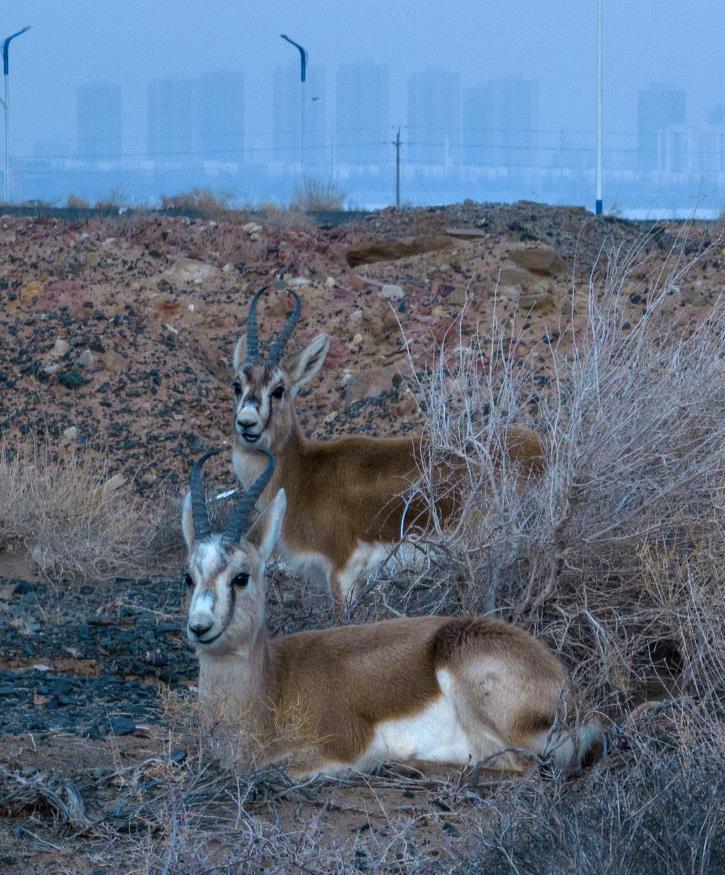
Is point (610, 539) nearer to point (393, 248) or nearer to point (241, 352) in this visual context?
point (241, 352)

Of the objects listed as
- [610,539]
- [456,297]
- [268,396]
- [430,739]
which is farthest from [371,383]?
[430,739]

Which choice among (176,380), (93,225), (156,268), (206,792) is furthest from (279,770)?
(93,225)

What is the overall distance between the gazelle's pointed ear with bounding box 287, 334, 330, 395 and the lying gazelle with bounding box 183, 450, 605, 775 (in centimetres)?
285

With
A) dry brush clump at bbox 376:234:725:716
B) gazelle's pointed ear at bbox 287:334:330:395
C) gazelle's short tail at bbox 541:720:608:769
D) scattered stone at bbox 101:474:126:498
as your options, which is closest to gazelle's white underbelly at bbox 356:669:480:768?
gazelle's short tail at bbox 541:720:608:769

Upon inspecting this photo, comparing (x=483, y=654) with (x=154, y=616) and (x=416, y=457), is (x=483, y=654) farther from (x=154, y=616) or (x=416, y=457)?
(x=154, y=616)

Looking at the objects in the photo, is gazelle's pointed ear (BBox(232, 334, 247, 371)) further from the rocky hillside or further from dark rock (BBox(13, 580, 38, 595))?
the rocky hillside

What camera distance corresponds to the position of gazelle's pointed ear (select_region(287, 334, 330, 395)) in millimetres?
8773

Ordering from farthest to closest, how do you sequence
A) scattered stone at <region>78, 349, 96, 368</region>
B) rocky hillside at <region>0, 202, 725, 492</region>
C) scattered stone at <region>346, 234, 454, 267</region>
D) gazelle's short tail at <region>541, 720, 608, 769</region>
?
scattered stone at <region>346, 234, 454, 267</region>
scattered stone at <region>78, 349, 96, 368</region>
rocky hillside at <region>0, 202, 725, 492</region>
gazelle's short tail at <region>541, 720, 608, 769</region>

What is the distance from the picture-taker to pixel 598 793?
4992 mm

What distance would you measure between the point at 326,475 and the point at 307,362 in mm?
824

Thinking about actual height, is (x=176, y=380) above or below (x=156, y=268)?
below

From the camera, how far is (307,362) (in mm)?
8852

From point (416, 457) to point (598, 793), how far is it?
346 cm

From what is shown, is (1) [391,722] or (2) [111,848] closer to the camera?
(2) [111,848]
